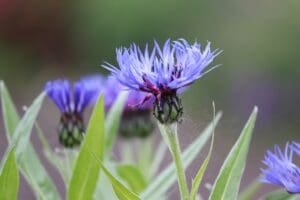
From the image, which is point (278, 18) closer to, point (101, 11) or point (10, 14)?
point (101, 11)

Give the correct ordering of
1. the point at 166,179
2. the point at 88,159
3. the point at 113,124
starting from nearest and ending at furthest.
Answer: the point at 88,159 → the point at 166,179 → the point at 113,124

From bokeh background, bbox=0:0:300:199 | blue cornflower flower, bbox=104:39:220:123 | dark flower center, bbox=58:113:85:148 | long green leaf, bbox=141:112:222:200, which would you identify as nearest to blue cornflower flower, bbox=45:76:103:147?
dark flower center, bbox=58:113:85:148

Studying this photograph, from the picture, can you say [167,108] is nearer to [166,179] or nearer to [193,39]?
[166,179]

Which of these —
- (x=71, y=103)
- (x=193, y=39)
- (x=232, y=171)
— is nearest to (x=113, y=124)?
(x=71, y=103)

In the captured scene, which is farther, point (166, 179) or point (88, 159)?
point (166, 179)

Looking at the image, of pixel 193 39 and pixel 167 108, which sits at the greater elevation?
pixel 167 108
